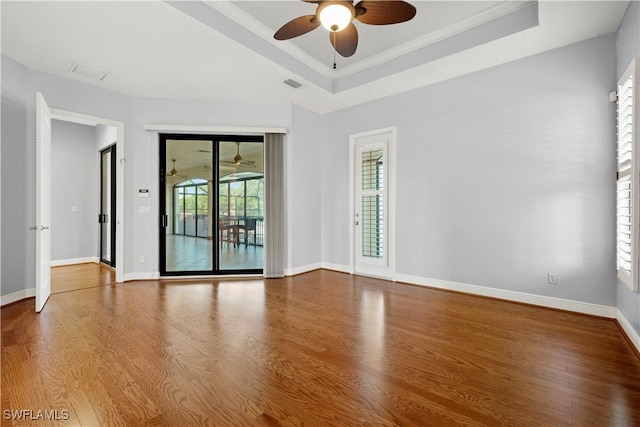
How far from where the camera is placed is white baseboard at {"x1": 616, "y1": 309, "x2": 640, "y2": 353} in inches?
94.7

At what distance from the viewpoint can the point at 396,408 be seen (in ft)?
5.65

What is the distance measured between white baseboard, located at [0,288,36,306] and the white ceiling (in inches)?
112

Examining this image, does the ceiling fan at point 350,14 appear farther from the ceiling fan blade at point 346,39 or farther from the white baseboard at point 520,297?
the white baseboard at point 520,297

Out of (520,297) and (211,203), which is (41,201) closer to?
(211,203)

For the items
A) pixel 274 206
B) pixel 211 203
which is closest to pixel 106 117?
pixel 211 203

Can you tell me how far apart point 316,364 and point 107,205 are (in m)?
6.23

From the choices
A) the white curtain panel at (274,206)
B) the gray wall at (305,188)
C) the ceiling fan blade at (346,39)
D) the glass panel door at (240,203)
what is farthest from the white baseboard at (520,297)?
the ceiling fan blade at (346,39)

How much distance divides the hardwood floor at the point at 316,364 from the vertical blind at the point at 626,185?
668 millimetres

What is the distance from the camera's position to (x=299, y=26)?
2.66m

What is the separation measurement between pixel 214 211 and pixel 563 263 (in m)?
4.91

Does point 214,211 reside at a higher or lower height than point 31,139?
lower

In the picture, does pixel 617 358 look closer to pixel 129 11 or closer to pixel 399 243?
pixel 399 243

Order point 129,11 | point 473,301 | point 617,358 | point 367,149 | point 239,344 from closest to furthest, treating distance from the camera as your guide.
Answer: point 617,358
point 239,344
point 129,11
point 473,301
point 367,149

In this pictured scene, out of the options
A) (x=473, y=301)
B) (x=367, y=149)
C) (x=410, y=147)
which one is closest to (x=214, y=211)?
(x=367, y=149)
